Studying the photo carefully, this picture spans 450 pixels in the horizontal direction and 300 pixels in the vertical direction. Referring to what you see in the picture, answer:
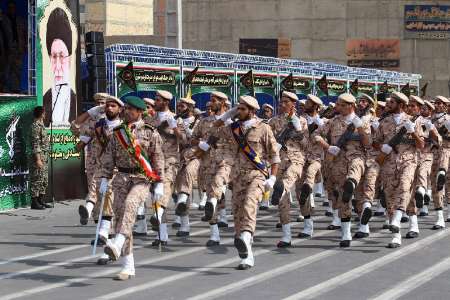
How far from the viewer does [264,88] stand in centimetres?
2828

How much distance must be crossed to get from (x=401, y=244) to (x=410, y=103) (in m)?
2.29

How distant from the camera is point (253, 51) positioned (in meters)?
81.6

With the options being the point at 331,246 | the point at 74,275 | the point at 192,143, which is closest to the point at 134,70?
the point at 192,143

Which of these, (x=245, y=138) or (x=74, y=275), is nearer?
(x=74, y=275)

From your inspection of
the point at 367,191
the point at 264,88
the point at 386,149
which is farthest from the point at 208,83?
the point at 386,149

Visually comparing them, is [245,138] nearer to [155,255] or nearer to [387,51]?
[155,255]

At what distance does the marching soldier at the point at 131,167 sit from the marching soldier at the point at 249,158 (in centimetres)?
119

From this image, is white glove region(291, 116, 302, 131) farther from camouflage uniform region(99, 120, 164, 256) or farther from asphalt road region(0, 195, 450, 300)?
camouflage uniform region(99, 120, 164, 256)

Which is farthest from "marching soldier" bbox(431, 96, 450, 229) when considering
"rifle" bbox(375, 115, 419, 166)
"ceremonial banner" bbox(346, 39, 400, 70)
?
"ceremonial banner" bbox(346, 39, 400, 70)

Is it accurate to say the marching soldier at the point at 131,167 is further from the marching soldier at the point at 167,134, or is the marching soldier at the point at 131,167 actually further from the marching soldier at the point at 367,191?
the marching soldier at the point at 367,191

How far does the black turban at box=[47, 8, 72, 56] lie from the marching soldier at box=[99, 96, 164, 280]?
9116 millimetres

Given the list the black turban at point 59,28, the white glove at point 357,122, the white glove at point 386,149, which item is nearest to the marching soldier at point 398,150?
the white glove at point 386,149

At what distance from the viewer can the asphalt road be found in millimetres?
10297

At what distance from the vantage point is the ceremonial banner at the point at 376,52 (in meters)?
80.2
